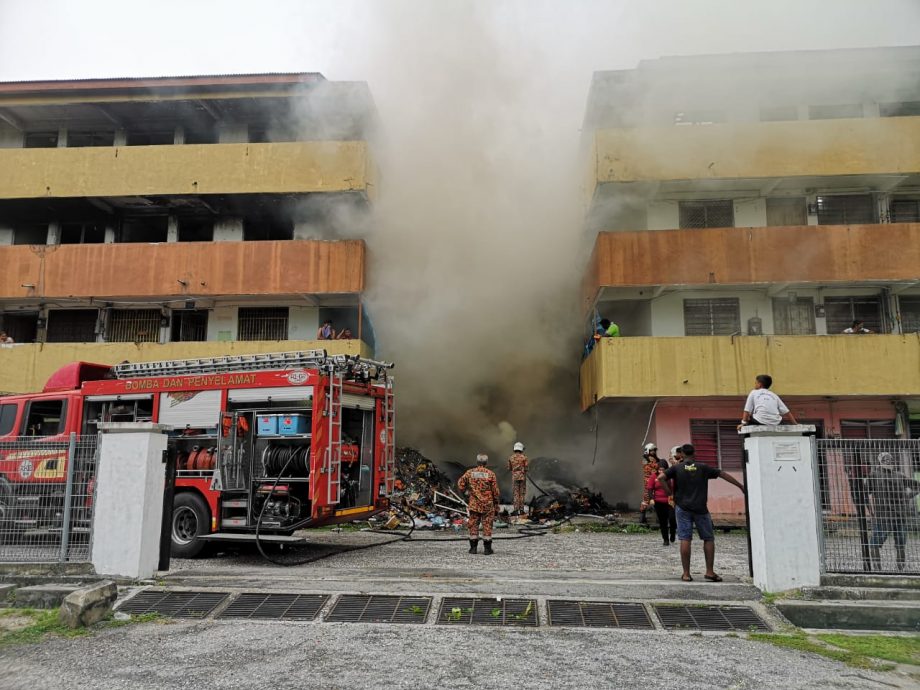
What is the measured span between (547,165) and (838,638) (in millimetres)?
13263

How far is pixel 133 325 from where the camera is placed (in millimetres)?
17297

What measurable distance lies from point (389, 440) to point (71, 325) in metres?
12.0

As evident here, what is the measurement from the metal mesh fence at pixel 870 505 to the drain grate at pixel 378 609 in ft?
11.5

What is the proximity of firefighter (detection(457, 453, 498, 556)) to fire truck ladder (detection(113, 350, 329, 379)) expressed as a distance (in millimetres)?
2419

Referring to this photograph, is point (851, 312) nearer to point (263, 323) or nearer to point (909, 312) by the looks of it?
point (909, 312)

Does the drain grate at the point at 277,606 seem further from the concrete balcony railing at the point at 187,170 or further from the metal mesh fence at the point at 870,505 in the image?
the concrete balcony railing at the point at 187,170

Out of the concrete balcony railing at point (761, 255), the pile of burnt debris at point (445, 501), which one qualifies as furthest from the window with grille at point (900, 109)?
the pile of burnt debris at point (445, 501)

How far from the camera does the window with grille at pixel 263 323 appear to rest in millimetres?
17062

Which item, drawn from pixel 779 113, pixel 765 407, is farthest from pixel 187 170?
pixel 765 407

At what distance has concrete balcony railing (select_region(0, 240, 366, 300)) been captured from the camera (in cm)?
1589

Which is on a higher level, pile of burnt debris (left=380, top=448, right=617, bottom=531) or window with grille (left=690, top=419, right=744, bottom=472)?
window with grille (left=690, top=419, right=744, bottom=472)

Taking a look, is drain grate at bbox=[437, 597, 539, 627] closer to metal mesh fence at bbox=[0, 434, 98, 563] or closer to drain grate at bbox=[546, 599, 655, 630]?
drain grate at bbox=[546, 599, 655, 630]

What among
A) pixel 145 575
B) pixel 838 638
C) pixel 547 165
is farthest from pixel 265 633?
pixel 547 165

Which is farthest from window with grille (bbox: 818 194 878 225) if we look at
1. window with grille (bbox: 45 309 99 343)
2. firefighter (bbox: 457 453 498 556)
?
window with grille (bbox: 45 309 99 343)
